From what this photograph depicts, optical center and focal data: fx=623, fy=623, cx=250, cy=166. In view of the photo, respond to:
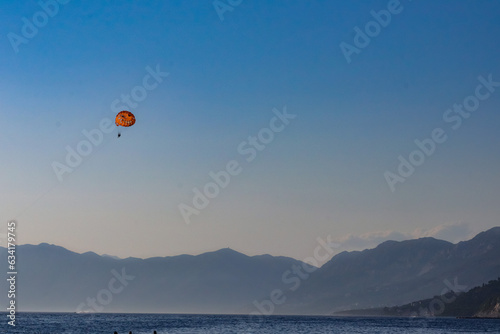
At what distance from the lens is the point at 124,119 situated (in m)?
74.4

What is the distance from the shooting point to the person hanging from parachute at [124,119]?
73.6 meters

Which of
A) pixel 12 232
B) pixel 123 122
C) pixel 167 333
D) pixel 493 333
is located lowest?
pixel 493 333

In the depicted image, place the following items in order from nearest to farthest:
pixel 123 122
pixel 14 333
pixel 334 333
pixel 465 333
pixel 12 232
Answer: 1. pixel 12 232
2. pixel 123 122
3. pixel 14 333
4. pixel 334 333
5. pixel 465 333

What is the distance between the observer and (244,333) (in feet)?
476

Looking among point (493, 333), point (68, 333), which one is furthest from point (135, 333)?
point (493, 333)

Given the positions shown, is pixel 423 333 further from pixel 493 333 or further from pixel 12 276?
pixel 12 276

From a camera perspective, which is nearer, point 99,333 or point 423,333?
point 99,333

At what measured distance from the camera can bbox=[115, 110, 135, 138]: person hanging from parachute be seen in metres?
73.6

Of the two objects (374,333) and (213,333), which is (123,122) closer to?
(213,333)

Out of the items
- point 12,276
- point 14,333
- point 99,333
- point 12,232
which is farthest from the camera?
point 99,333

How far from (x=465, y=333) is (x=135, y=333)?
282ft

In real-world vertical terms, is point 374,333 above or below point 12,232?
below

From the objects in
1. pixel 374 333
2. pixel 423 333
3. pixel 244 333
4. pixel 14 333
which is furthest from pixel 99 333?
pixel 423 333

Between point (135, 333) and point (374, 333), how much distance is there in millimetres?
58430
